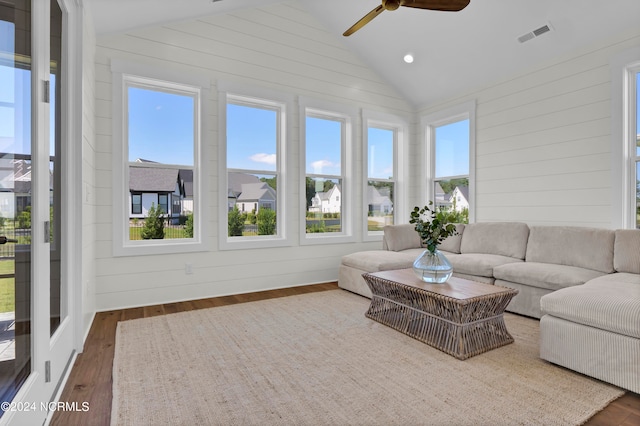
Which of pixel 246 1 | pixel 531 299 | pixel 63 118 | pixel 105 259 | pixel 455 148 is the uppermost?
pixel 246 1

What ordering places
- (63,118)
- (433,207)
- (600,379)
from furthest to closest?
(433,207) → (63,118) → (600,379)

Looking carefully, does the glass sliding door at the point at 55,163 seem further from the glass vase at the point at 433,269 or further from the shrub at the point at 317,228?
the shrub at the point at 317,228

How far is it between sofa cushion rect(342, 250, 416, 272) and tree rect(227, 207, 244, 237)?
1423mm

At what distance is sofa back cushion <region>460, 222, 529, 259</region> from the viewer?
4.09 metres

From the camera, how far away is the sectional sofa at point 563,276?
2.04 m

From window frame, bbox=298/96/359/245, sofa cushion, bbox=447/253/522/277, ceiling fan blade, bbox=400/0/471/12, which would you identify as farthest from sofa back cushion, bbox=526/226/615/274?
ceiling fan blade, bbox=400/0/471/12

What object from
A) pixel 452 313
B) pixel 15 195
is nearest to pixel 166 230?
pixel 15 195

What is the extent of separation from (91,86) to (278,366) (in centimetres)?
298

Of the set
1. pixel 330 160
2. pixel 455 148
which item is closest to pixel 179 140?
pixel 330 160

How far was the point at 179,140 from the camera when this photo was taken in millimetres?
4055

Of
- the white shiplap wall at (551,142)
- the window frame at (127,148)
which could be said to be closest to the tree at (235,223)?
the window frame at (127,148)

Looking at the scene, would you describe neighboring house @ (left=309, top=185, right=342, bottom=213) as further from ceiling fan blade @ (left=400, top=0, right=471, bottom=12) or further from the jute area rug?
ceiling fan blade @ (left=400, top=0, right=471, bottom=12)

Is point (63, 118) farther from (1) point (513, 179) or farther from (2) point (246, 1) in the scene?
(1) point (513, 179)

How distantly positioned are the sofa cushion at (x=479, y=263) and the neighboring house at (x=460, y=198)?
4.05 ft
